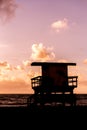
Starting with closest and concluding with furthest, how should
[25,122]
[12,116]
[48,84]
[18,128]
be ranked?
[18,128]
[25,122]
[12,116]
[48,84]

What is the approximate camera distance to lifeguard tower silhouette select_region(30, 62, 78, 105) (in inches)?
1332

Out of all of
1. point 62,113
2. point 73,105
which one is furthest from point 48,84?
point 62,113

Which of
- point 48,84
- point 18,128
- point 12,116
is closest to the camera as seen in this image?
point 18,128

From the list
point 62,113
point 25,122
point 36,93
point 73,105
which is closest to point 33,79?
point 36,93

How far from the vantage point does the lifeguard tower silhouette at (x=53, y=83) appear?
111 ft

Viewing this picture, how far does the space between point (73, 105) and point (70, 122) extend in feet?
37.1

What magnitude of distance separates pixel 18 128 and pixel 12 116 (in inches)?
124

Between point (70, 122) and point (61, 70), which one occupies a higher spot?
point (61, 70)

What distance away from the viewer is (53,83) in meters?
34.0

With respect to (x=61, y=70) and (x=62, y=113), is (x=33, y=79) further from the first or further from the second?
(x=62, y=113)

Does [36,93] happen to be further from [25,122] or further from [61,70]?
[25,122]

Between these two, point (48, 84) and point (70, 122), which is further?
point (48, 84)

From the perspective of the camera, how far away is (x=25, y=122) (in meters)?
23.5

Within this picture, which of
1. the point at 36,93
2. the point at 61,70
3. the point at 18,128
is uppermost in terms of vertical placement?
the point at 61,70
